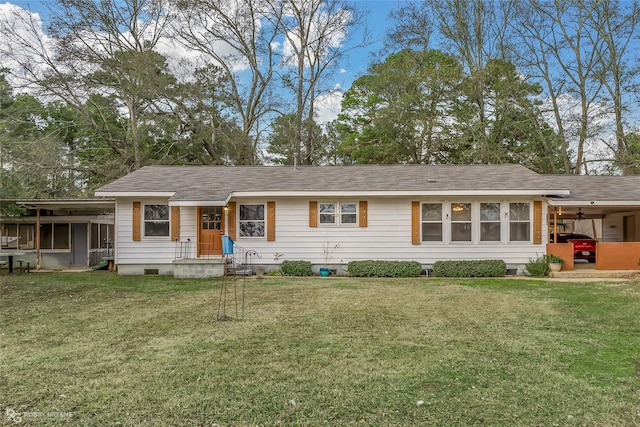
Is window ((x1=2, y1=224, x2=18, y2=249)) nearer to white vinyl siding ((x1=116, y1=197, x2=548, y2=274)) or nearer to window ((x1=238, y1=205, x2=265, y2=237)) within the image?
white vinyl siding ((x1=116, y1=197, x2=548, y2=274))

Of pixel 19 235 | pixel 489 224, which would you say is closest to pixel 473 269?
pixel 489 224

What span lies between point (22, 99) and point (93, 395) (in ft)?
79.9

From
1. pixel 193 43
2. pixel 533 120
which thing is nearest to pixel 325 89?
pixel 193 43

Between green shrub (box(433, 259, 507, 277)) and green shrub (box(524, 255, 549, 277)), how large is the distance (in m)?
0.75

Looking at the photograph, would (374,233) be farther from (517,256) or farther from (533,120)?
(533,120)

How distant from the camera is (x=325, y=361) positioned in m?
4.41

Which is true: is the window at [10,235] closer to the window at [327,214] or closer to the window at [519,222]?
the window at [327,214]

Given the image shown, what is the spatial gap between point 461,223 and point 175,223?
9460 mm

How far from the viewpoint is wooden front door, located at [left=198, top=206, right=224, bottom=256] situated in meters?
12.7

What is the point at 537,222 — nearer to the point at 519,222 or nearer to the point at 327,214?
the point at 519,222

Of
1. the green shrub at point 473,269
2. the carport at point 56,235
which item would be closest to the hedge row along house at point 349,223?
the green shrub at point 473,269

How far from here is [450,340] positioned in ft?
17.1

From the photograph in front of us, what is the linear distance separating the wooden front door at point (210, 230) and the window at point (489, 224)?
28.3 feet

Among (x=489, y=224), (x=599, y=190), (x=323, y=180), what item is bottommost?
(x=489, y=224)
